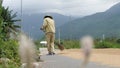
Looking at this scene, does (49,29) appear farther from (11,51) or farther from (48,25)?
(11,51)

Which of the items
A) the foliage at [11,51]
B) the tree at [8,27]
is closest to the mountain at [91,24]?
the tree at [8,27]

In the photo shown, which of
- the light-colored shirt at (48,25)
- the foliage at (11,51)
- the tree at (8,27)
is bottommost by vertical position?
the foliage at (11,51)

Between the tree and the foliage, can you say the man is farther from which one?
the foliage

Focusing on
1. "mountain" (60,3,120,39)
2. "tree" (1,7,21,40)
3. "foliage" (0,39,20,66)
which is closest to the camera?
"tree" (1,7,21,40)

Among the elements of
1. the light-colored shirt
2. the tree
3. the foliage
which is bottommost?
the foliage

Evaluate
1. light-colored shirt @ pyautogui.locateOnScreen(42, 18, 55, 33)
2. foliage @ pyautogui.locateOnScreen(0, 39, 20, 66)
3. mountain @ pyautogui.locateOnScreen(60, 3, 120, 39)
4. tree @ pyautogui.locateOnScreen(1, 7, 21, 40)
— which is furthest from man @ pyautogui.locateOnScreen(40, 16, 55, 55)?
foliage @ pyautogui.locateOnScreen(0, 39, 20, 66)

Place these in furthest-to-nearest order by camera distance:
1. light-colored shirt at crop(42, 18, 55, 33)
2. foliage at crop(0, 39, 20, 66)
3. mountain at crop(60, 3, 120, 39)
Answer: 1. light-colored shirt at crop(42, 18, 55, 33)
2. foliage at crop(0, 39, 20, 66)
3. mountain at crop(60, 3, 120, 39)

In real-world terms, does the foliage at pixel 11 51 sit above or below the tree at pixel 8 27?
below

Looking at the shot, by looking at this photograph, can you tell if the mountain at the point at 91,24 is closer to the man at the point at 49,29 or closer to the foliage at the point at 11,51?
the man at the point at 49,29

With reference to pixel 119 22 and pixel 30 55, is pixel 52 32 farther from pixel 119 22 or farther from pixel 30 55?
pixel 119 22

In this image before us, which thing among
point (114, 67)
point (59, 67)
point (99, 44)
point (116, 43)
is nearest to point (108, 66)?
point (114, 67)

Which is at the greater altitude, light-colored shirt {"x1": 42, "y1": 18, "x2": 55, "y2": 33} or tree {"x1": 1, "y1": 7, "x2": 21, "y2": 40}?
light-colored shirt {"x1": 42, "y1": 18, "x2": 55, "y2": 33}

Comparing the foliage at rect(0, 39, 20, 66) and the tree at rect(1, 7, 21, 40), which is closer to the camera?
the tree at rect(1, 7, 21, 40)

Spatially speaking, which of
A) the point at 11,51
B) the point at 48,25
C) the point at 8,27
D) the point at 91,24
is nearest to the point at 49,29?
the point at 48,25
